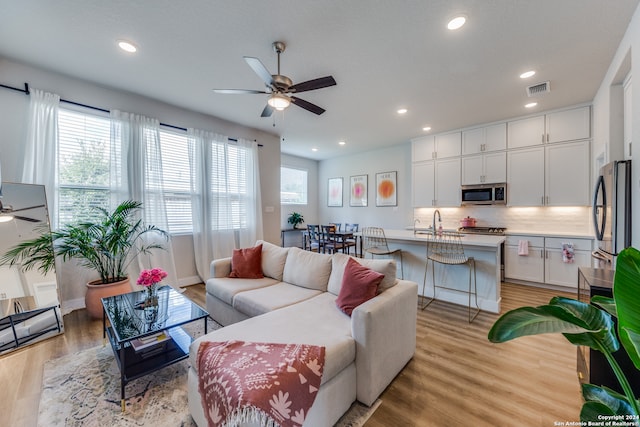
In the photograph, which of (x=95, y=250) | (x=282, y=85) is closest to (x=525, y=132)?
(x=282, y=85)

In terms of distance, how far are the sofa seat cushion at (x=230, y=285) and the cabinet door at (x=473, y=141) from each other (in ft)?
14.7

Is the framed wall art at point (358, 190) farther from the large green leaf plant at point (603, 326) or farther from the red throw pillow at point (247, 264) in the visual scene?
the large green leaf plant at point (603, 326)

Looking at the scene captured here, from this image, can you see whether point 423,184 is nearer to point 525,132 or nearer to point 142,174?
point 525,132

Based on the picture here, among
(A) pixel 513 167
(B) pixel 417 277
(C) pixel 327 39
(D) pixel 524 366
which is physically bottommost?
(D) pixel 524 366

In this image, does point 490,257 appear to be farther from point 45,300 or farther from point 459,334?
point 45,300

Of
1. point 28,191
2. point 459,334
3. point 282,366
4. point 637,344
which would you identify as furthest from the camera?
point 28,191

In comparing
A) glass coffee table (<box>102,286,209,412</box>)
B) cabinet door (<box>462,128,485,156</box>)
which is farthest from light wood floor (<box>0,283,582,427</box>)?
cabinet door (<box>462,128,485,156</box>)

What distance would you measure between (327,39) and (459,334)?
3258mm

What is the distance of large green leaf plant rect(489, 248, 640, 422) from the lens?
0.77m

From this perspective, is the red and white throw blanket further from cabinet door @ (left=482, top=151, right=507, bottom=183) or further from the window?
the window

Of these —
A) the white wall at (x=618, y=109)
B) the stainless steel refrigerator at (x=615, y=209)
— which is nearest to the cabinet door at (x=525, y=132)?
the white wall at (x=618, y=109)

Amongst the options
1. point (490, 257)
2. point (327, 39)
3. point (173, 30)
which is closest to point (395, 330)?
point (490, 257)

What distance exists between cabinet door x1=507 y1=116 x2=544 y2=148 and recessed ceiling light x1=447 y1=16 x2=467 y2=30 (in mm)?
3172

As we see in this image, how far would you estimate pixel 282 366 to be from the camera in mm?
1331
